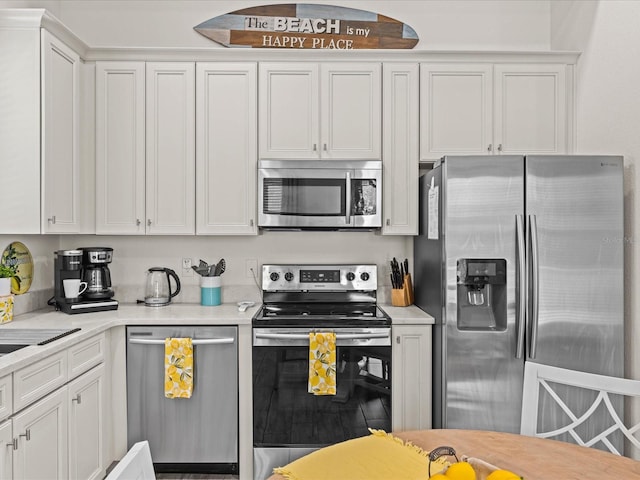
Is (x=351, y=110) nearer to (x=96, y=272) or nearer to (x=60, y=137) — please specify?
(x=60, y=137)

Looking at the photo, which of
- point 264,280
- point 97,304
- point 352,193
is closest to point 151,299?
point 97,304

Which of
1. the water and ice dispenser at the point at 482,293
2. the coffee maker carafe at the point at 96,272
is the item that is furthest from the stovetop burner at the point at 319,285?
the coffee maker carafe at the point at 96,272

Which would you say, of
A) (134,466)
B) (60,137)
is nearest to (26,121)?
(60,137)

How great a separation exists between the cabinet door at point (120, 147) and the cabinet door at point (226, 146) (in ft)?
1.19

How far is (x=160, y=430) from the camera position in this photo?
3.00 m

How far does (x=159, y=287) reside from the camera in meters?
3.46

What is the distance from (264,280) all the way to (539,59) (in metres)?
2.23

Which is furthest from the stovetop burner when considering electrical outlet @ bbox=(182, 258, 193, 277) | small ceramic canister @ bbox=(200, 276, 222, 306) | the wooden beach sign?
the wooden beach sign

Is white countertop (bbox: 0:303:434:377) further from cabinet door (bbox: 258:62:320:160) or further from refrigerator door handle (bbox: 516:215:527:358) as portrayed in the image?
cabinet door (bbox: 258:62:320:160)

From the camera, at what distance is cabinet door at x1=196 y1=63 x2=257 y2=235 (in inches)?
131

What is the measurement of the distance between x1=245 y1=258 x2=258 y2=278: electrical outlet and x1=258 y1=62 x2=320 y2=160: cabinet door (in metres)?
0.75

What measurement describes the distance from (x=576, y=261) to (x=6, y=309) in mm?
2908

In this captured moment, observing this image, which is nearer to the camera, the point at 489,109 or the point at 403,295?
the point at 489,109

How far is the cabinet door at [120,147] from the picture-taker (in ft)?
10.9
